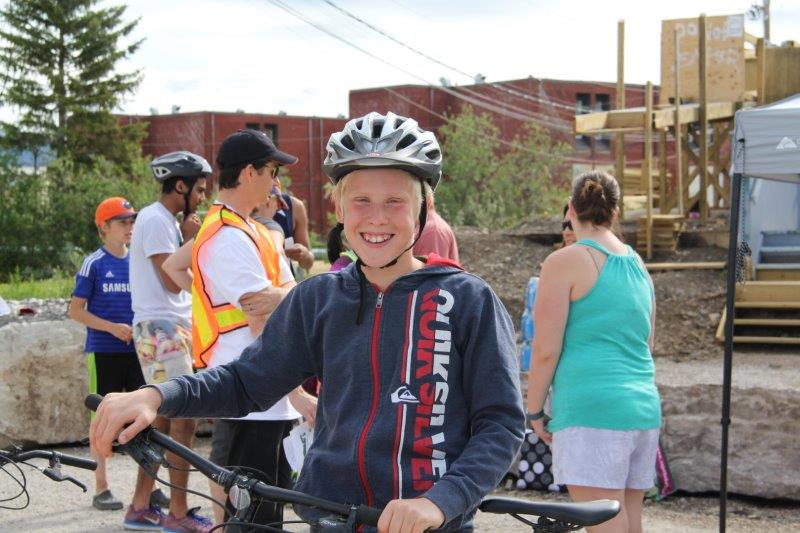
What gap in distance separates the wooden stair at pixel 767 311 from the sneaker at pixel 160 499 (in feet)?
20.3

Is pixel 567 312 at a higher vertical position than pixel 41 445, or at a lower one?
higher

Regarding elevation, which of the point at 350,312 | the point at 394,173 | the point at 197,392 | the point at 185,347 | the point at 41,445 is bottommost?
the point at 41,445

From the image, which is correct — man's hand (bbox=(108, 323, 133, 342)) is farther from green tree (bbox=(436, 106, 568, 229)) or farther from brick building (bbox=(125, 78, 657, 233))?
brick building (bbox=(125, 78, 657, 233))

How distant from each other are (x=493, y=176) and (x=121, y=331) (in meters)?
39.6

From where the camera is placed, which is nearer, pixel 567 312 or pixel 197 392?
pixel 197 392

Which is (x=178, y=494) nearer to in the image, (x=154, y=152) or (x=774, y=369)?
(x=774, y=369)

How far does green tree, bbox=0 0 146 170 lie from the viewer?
2095 inches

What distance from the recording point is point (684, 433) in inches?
285

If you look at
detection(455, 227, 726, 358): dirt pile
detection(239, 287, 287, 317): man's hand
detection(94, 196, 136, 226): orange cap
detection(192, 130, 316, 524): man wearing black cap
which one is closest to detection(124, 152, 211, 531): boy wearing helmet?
detection(94, 196, 136, 226): orange cap

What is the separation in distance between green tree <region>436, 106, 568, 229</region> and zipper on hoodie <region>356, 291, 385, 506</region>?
39.9 metres

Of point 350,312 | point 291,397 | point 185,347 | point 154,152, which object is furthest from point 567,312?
point 154,152

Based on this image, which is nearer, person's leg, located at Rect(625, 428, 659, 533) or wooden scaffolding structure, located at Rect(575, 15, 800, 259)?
person's leg, located at Rect(625, 428, 659, 533)

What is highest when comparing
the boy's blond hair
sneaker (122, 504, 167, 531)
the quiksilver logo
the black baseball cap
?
the black baseball cap

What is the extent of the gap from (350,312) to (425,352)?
8.9 inches
